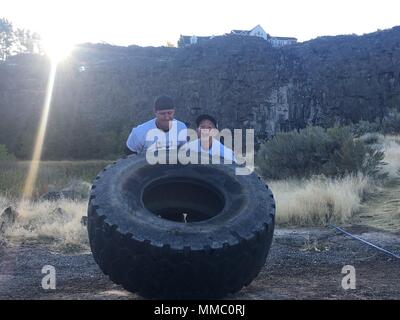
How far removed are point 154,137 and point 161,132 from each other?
92 millimetres

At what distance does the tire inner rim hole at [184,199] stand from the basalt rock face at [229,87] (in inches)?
1610

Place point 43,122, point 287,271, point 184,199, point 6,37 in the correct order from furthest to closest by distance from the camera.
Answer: point 6,37 < point 43,122 < point 287,271 < point 184,199

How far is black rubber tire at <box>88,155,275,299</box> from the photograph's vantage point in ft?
13.3

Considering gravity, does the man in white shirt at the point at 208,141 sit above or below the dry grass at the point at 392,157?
above

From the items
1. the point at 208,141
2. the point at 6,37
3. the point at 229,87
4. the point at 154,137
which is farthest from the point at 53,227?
the point at 6,37

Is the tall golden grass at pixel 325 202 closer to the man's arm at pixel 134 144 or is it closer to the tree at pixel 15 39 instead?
the man's arm at pixel 134 144

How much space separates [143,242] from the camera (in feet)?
13.3

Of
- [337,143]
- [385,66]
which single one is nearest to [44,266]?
[337,143]

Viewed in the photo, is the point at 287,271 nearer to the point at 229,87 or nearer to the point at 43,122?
the point at 43,122

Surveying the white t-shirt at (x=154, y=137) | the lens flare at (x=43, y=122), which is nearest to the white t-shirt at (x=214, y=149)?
the white t-shirt at (x=154, y=137)

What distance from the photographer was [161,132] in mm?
5832

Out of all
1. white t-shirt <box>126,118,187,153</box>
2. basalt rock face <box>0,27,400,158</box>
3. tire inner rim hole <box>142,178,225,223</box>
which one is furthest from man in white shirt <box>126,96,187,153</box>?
basalt rock face <box>0,27,400,158</box>

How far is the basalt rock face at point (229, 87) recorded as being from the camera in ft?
161
